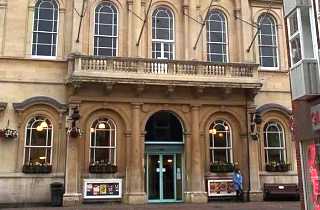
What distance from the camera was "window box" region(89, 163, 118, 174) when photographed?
2128cm

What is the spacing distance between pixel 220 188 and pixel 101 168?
6.10 metres

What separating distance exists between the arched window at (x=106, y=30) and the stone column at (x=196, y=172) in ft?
18.4

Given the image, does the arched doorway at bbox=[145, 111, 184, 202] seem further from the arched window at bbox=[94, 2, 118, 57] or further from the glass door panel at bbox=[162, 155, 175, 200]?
the arched window at bbox=[94, 2, 118, 57]

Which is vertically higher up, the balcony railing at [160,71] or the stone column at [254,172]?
the balcony railing at [160,71]

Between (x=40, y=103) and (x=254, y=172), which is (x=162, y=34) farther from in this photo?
(x=254, y=172)

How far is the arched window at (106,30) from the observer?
2294cm

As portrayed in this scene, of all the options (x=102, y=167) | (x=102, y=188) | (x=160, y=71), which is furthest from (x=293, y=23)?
(x=102, y=188)

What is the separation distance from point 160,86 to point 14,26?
304 inches

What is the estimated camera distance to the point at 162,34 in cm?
2383

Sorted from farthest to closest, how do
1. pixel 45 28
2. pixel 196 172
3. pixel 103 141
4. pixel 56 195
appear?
pixel 45 28 < pixel 196 172 < pixel 103 141 < pixel 56 195

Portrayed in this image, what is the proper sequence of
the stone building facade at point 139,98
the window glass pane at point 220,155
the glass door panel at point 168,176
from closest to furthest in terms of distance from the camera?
the stone building facade at point 139,98, the glass door panel at point 168,176, the window glass pane at point 220,155

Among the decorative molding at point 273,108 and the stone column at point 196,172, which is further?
the decorative molding at point 273,108

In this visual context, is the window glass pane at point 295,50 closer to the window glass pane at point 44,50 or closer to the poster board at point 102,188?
the poster board at point 102,188

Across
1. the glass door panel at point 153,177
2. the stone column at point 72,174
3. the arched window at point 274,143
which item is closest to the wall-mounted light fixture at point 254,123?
the arched window at point 274,143
